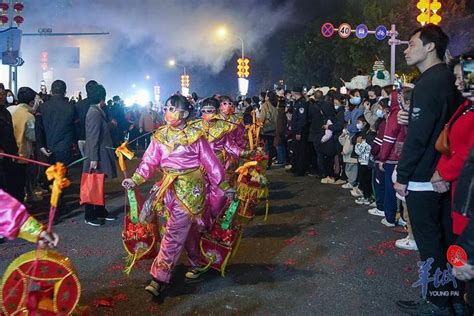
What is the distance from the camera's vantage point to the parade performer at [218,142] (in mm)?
5391

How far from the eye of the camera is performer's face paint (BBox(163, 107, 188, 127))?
181 inches

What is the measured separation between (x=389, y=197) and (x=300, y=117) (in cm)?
521

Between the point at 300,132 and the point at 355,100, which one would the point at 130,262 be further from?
the point at 300,132

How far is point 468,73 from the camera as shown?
9.78ft

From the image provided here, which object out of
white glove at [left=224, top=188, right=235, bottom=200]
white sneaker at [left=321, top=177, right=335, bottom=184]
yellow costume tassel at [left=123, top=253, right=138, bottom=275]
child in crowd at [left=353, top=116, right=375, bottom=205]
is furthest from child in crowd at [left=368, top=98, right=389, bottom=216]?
yellow costume tassel at [left=123, top=253, right=138, bottom=275]

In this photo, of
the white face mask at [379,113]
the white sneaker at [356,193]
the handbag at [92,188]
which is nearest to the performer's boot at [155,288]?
the handbag at [92,188]

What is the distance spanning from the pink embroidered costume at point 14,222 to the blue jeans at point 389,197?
4916mm

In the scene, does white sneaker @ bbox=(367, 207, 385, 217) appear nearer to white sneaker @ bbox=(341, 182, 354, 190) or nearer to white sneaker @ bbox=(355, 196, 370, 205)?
white sneaker @ bbox=(355, 196, 370, 205)

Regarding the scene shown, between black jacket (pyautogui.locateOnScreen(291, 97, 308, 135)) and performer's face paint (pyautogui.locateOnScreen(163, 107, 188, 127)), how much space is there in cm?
741

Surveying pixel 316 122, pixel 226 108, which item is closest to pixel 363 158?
pixel 226 108

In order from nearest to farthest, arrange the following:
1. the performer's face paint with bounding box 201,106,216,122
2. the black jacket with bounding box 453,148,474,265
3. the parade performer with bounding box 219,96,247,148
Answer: the black jacket with bounding box 453,148,474,265 < the performer's face paint with bounding box 201,106,216,122 < the parade performer with bounding box 219,96,247,148

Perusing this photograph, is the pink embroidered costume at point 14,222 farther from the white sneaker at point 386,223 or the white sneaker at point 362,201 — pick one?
the white sneaker at point 362,201

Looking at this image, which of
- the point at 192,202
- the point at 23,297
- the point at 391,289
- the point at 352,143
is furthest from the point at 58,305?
the point at 352,143

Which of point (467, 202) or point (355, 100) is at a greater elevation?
point (355, 100)
